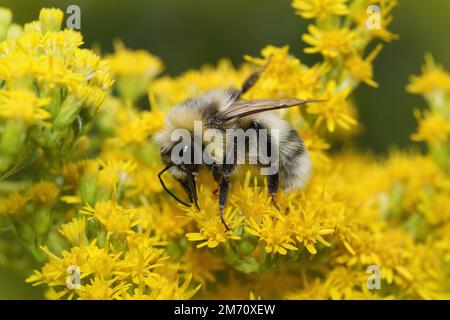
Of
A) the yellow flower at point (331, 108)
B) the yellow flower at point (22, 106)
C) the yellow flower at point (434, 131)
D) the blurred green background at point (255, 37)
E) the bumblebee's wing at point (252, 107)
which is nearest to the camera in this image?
the yellow flower at point (22, 106)

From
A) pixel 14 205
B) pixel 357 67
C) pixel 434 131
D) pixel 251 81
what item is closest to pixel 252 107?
pixel 251 81

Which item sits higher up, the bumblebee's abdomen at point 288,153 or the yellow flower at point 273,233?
the bumblebee's abdomen at point 288,153

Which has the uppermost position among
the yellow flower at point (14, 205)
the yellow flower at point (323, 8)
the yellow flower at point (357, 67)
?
the yellow flower at point (323, 8)

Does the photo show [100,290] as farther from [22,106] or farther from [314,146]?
[314,146]

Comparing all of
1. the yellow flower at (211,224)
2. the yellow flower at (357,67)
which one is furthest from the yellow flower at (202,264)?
the yellow flower at (357,67)

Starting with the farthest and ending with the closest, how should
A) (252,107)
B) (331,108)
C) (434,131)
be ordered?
(434,131)
(331,108)
(252,107)

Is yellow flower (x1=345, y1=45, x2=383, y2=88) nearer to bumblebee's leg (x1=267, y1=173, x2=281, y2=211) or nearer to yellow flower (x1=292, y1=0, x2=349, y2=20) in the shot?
yellow flower (x1=292, y1=0, x2=349, y2=20)

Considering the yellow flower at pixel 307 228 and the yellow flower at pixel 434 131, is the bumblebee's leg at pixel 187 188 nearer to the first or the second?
the yellow flower at pixel 307 228
